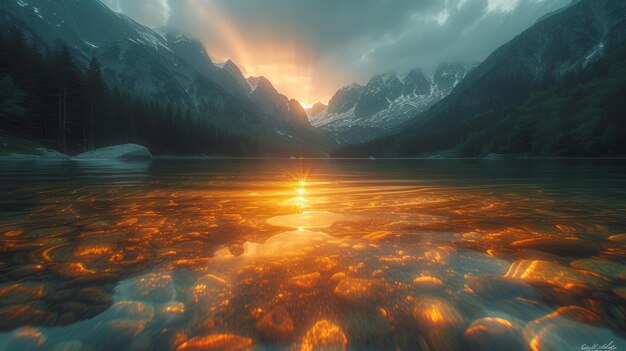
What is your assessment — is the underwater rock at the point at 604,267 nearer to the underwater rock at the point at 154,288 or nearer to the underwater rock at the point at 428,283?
the underwater rock at the point at 428,283

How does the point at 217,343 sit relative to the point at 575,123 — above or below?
below

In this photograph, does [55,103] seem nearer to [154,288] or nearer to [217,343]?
[154,288]

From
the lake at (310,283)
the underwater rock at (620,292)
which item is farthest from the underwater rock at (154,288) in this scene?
the underwater rock at (620,292)

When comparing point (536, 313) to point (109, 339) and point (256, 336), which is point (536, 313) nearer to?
point (256, 336)

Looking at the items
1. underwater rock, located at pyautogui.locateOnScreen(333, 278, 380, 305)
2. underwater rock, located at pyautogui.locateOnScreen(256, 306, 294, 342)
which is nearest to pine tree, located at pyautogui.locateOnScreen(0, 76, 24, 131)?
underwater rock, located at pyautogui.locateOnScreen(256, 306, 294, 342)

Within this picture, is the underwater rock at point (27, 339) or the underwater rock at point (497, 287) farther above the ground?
the underwater rock at point (27, 339)

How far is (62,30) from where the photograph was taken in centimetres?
18938

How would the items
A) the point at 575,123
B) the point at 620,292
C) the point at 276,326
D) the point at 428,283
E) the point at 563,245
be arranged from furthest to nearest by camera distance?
the point at 575,123, the point at 563,245, the point at 428,283, the point at 620,292, the point at 276,326

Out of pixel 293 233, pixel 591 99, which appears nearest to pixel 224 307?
pixel 293 233

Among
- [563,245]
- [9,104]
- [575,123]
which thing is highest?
[575,123]

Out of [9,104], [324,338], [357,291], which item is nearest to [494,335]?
[357,291]

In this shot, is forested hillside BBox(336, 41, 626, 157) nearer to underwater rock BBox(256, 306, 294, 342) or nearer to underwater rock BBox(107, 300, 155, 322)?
underwater rock BBox(256, 306, 294, 342)

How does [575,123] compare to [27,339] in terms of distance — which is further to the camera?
[575,123]

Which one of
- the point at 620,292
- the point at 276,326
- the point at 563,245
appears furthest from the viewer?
the point at 563,245
